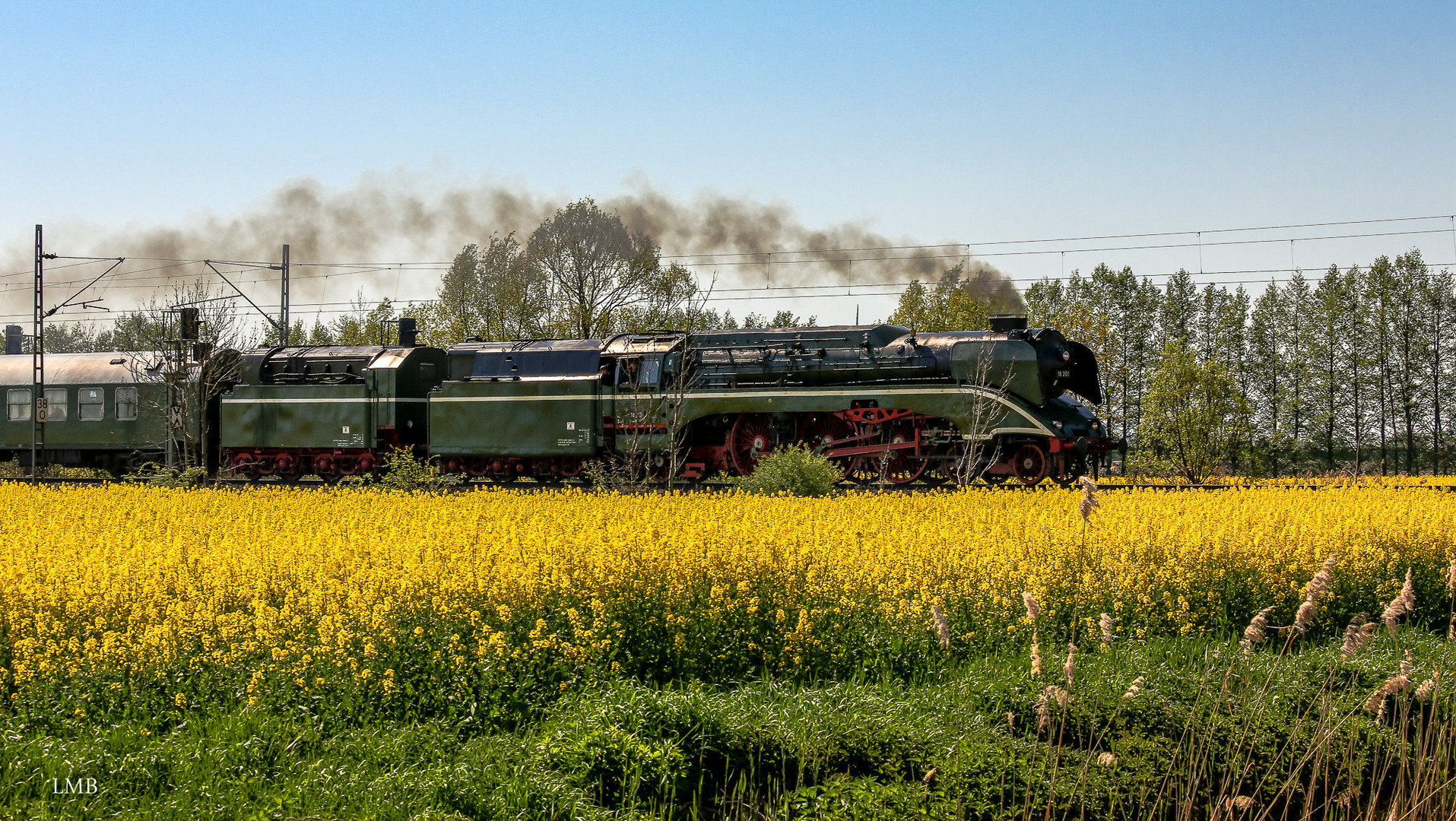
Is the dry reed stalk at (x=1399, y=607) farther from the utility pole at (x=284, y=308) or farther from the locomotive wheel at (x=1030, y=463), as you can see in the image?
the utility pole at (x=284, y=308)

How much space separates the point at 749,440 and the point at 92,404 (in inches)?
755

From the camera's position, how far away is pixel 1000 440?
2206cm

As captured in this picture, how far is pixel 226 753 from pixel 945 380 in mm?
17308

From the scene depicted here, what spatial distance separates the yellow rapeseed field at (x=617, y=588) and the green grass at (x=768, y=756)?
542mm

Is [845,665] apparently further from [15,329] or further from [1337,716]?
[15,329]

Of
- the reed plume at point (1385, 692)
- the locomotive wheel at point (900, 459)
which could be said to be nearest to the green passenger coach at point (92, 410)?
the locomotive wheel at point (900, 459)

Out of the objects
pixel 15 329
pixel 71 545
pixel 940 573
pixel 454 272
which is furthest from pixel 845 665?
pixel 15 329


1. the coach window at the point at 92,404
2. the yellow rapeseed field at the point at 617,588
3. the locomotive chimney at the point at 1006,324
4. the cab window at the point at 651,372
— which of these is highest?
the locomotive chimney at the point at 1006,324

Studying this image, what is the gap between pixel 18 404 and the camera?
3155 centimetres

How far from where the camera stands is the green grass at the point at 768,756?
597 cm

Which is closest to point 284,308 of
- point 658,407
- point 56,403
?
point 56,403

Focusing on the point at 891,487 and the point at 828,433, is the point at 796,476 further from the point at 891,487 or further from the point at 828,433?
the point at 828,433

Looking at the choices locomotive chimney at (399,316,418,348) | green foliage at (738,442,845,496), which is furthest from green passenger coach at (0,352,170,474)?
green foliage at (738,442,845,496)

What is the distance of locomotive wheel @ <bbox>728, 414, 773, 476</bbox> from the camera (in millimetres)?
23484
